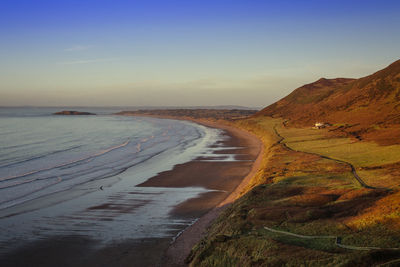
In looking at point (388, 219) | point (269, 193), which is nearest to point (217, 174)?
point (269, 193)

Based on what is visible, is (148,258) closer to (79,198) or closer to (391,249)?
(391,249)

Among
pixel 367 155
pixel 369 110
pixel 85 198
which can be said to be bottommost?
pixel 85 198

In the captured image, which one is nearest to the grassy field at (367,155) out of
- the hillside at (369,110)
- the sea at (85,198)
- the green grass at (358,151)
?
the green grass at (358,151)

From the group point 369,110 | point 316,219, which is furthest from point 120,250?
point 369,110

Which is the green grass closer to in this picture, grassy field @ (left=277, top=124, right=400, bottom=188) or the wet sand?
→ grassy field @ (left=277, top=124, right=400, bottom=188)

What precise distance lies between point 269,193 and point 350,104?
5968 cm

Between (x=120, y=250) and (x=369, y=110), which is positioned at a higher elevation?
(x=369, y=110)

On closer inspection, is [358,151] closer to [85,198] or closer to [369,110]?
[85,198]

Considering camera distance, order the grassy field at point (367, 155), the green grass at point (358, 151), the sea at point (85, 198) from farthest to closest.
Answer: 1. the green grass at point (358, 151)
2. the grassy field at point (367, 155)
3. the sea at point (85, 198)

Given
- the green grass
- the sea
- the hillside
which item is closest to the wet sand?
the sea

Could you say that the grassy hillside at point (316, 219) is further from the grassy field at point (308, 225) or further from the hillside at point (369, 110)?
the hillside at point (369, 110)

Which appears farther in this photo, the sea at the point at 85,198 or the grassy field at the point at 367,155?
the grassy field at the point at 367,155

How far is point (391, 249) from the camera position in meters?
7.97

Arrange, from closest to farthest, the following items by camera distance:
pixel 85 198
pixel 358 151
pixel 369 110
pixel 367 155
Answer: pixel 85 198
pixel 367 155
pixel 358 151
pixel 369 110
